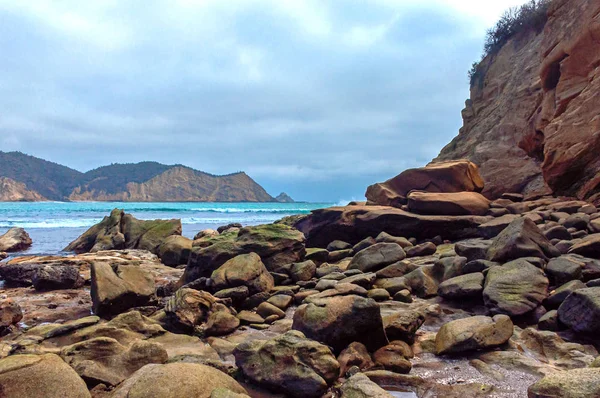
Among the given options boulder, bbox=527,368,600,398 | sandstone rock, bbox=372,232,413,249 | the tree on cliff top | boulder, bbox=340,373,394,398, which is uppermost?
the tree on cliff top

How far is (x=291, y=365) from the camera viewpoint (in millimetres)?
3885

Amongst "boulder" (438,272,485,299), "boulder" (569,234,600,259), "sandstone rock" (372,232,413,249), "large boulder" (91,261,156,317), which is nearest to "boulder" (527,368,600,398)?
"boulder" (438,272,485,299)

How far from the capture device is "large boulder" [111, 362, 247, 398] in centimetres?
321

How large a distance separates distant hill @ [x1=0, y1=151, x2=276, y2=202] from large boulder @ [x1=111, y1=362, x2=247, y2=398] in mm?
125918

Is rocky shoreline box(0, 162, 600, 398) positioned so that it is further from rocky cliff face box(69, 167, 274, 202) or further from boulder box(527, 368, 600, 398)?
rocky cliff face box(69, 167, 274, 202)

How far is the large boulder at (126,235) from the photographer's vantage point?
16828mm

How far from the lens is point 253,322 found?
6254 millimetres

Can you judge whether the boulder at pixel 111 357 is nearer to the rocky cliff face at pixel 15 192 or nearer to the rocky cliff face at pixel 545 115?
the rocky cliff face at pixel 545 115

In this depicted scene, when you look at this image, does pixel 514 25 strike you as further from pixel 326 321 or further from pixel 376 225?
pixel 326 321

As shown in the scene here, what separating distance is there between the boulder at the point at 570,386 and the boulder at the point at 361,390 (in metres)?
1.14

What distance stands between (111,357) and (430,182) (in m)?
12.5

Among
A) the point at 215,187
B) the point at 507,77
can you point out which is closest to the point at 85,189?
the point at 215,187

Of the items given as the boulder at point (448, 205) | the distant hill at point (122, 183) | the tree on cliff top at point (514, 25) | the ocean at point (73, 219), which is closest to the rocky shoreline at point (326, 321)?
the boulder at point (448, 205)

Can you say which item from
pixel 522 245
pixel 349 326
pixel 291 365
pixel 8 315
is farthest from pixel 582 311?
pixel 8 315
